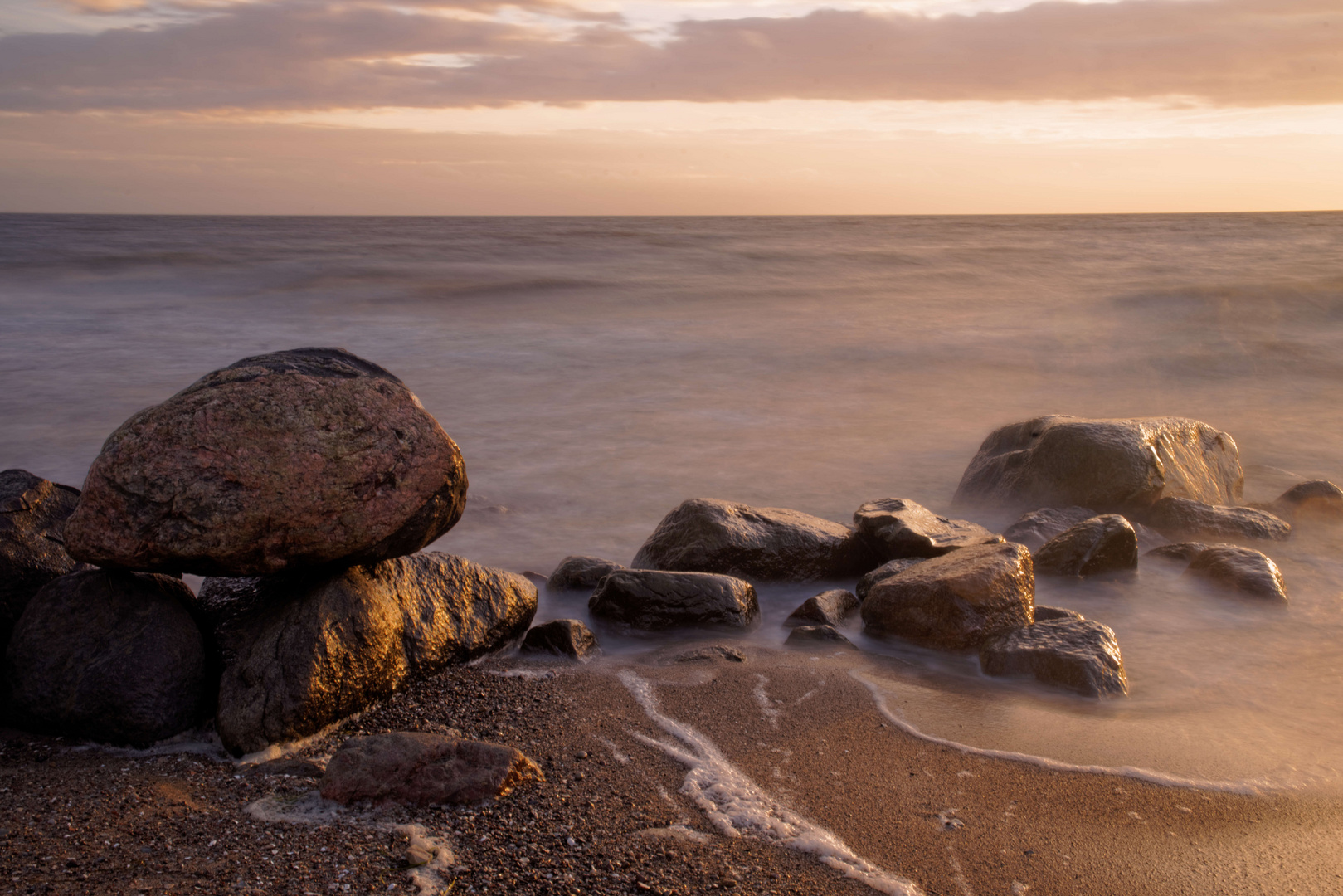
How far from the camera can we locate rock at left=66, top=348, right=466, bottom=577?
9.70 ft

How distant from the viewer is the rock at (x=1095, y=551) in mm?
4844

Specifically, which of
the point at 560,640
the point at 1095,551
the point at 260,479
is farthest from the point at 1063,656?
the point at 260,479

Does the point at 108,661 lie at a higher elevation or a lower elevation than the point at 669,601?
higher

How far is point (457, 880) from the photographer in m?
2.24

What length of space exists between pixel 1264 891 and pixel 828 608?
6.80 feet

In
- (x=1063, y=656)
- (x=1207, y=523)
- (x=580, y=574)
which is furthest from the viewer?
(x=1207, y=523)

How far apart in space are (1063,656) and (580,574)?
2222 mm

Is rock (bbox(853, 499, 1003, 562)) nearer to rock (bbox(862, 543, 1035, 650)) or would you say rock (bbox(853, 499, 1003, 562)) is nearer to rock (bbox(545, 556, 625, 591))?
rock (bbox(862, 543, 1035, 650))

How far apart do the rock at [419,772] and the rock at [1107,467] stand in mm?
4257

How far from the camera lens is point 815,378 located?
11.8m

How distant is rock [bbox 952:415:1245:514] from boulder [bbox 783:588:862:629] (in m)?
2.12

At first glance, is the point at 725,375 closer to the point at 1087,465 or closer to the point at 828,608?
the point at 1087,465

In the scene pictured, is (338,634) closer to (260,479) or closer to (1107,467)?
(260,479)

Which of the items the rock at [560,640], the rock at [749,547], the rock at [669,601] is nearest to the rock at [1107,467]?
the rock at [749,547]
